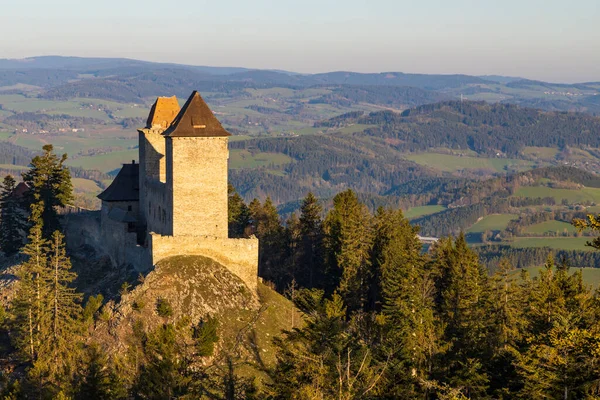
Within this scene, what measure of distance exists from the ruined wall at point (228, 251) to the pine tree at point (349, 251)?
7.59 meters

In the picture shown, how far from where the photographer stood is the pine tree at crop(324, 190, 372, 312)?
6091cm

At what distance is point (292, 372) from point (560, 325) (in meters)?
11.4

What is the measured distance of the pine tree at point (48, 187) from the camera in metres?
67.7

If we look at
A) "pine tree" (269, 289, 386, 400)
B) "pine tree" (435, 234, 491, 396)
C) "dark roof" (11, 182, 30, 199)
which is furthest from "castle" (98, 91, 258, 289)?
"pine tree" (269, 289, 386, 400)

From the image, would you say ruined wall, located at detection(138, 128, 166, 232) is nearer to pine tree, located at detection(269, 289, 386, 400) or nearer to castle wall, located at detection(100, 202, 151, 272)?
castle wall, located at detection(100, 202, 151, 272)

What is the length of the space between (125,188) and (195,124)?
13160 millimetres

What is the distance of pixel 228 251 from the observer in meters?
56.1

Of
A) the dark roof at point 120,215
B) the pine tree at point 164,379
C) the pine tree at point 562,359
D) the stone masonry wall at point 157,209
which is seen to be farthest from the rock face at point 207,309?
the pine tree at point 562,359

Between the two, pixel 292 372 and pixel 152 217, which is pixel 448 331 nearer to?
pixel 292 372

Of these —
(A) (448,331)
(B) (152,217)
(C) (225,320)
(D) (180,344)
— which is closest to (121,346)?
(D) (180,344)

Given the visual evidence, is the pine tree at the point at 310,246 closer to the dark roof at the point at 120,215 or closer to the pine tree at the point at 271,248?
the pine tree at the point at 271,248

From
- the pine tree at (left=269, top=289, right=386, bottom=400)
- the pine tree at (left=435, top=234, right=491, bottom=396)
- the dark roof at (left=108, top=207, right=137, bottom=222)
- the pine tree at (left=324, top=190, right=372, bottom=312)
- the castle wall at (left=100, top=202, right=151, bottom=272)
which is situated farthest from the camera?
the dark roof at (left=108, top=207, right=137, bottom=222)

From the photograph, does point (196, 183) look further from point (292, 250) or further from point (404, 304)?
point (404, 304)

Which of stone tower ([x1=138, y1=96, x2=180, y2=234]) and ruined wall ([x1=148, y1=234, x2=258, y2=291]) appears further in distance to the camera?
stone tower ([x1=138, y1=96, x2=180, y2=234])
